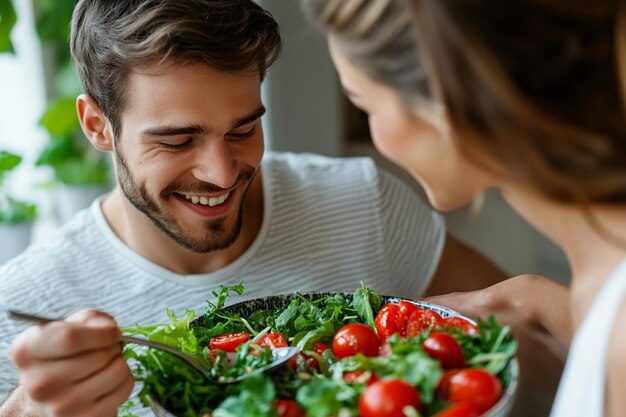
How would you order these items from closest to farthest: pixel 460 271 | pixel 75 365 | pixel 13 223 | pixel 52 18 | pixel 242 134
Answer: pixel 75 365
pixel 242 134
pixel 460 271
pixel 13 223
pixel 52 18

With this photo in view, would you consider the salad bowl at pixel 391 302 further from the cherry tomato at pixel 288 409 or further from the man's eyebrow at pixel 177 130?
the man's eyebrow at pixel 177 130

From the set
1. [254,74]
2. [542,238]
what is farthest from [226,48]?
[542,238]

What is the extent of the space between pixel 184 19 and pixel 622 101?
2.32 feet

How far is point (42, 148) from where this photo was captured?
2.34m

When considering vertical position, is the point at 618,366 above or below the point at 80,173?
above

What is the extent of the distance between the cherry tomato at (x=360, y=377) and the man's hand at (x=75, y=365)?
0.26 metres

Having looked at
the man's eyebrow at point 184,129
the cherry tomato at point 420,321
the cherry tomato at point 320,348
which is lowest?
the cherry tomato at point 320,348

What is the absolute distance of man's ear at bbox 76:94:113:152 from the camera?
1.41 meters

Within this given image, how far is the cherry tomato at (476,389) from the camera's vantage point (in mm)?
762

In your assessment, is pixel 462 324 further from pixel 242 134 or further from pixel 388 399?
pixel 242 134

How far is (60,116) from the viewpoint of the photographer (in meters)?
2.24

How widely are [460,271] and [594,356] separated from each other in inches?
34.7

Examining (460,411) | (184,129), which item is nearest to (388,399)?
(460,411)

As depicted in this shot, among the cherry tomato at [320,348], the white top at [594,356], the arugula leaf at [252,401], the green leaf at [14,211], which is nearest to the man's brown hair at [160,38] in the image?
the cherry tomato at [320,348]
